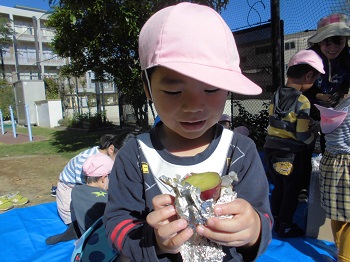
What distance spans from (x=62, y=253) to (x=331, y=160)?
2678 mm

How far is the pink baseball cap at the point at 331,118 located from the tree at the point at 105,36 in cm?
419

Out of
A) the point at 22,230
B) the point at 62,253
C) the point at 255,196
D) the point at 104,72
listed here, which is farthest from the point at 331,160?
the point at 104,72

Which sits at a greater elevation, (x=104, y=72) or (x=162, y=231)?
(x=104, y=72)

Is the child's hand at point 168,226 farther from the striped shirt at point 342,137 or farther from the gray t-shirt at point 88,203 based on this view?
the striped shirt at point 342,137

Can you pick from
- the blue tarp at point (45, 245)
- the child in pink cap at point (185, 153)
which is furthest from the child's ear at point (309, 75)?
the child in pink cap at point (185, 153)

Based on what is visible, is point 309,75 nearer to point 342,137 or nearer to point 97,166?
point 342,137

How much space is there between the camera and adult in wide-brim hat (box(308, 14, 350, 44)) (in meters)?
3.04

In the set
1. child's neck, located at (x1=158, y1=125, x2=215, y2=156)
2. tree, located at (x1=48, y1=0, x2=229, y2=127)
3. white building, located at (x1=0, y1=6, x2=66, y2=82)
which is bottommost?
child's neck, located at (x1=158, y1=125, x2=215, y2=156)

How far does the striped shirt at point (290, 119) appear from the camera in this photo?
281cm

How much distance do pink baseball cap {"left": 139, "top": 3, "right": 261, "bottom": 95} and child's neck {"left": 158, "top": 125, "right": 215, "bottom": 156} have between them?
12.0 inches

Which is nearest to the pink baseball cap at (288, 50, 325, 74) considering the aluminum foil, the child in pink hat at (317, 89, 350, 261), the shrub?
the child in pink hat at (317, 89, 350, 261)

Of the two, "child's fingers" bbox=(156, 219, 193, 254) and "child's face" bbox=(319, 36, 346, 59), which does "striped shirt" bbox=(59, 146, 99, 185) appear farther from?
"child's face" bbox=(319, 36, 346, 59)

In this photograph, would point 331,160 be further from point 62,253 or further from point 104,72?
point 104,72

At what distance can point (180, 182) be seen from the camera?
0.78 m
